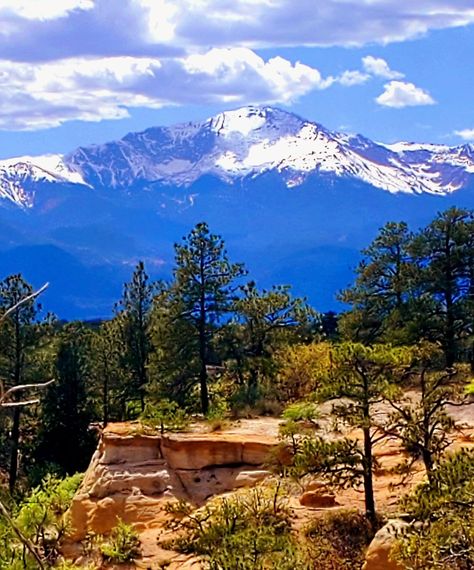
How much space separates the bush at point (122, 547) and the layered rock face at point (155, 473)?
154 centimetres

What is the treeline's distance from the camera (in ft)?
104

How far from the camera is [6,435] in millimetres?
37312

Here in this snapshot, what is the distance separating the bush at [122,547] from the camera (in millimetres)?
18825

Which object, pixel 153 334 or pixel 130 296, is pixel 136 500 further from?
pixel 130 296

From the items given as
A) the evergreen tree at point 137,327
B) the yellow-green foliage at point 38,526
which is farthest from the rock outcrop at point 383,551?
the evergreen tree at point 137,327

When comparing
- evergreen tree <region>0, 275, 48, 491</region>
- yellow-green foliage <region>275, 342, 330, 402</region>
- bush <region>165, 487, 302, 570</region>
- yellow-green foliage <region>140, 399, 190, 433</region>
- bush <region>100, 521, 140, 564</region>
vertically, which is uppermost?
evergreen tree <region>0, 275, 48, 491</region>

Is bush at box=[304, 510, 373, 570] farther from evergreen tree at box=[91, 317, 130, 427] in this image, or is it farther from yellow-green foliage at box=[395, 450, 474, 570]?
evergreen tree at box=[91, 317, 130, 427]

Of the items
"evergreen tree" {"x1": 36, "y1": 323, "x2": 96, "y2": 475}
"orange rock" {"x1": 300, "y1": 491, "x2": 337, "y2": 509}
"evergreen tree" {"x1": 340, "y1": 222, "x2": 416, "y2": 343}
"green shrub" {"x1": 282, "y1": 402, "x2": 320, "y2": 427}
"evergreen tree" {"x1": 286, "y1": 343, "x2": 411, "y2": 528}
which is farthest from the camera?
"evergreen tree" {"x1": 36, "y1": 323, "x2": 96, "y2": 475}

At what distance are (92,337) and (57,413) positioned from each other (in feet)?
26.4

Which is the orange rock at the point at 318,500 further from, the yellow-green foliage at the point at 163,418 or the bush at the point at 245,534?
the yellow-green foliage at the point at 163,418

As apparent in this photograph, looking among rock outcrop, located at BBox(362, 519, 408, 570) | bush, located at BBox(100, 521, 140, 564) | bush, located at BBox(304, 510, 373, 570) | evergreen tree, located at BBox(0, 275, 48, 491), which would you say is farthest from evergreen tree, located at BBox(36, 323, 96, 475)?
rock outcrop, located at BBox(362, 519, 408, 570)

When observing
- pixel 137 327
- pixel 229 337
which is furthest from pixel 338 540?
pixel 137 327

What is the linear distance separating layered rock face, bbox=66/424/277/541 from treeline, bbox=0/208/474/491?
717cm

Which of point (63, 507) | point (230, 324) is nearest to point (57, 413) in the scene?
point (230, 324)
